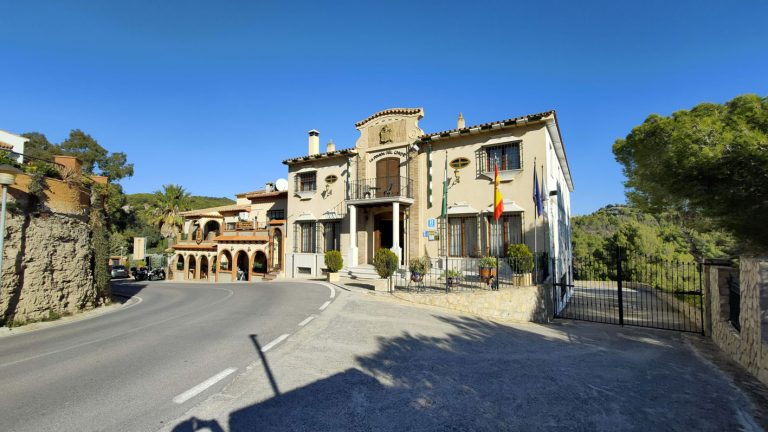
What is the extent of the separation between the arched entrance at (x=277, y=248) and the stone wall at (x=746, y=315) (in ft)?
73.8

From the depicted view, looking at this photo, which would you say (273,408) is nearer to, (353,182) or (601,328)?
(601,328)

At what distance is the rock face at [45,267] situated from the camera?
366 inches

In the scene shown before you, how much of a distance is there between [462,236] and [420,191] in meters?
3.45

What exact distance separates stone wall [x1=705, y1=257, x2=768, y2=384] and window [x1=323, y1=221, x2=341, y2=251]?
1717cm

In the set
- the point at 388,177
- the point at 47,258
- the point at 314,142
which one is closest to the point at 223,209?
the point at 314,142

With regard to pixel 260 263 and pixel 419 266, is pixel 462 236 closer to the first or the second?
pixel 419 266

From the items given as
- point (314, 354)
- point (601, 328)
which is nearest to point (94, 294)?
point (314, 354)

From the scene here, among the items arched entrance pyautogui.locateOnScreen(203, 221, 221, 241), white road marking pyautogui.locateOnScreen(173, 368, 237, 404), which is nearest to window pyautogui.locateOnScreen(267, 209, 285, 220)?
arched entrance pyautogui.locateOnScreen(203, 221, 221, 241)

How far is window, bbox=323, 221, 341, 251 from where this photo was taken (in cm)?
2172

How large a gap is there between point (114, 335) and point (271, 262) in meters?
17.8

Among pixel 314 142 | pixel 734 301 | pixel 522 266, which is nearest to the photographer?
pixel 734 301

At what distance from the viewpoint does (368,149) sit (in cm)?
2080

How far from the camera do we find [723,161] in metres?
10.3

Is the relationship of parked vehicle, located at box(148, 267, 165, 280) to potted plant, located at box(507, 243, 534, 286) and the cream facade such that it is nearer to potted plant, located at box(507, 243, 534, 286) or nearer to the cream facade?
the cream facade
